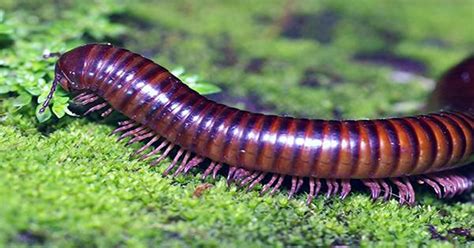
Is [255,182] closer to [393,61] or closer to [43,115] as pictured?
[43,115]

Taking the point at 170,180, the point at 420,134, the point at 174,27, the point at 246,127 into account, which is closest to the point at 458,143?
the point at 420,134

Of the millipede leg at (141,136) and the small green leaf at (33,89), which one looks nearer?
the millipede leg at (141,136)

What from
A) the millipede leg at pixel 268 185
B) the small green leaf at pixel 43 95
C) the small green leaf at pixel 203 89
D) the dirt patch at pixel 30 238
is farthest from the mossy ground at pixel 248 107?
the small green leaf at pixel 203 89

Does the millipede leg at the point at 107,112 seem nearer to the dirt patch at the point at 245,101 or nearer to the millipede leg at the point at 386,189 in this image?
the dirt patch at the point at 245,101

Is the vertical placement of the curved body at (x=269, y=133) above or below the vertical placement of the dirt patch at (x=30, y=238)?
above

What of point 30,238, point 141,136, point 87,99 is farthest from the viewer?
point 87,99

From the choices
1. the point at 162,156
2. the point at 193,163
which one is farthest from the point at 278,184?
the point at 162,156

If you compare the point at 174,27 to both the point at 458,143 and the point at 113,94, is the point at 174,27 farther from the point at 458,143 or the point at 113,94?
the point at 458,143
